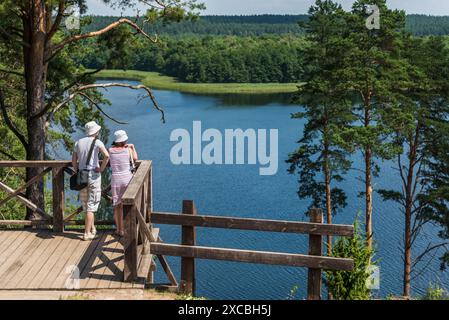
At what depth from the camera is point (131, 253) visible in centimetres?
743

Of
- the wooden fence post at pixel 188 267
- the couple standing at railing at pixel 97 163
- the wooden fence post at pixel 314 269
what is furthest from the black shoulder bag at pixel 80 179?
the wooden fence post at pixel 314 269

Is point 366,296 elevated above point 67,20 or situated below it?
below

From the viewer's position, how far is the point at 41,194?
12875mm

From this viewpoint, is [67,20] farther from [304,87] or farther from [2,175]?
[304,87]

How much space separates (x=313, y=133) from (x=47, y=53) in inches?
814

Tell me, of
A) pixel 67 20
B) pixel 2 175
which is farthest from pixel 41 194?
pixel 2 175

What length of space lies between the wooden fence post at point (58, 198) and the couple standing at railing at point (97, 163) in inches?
23.9

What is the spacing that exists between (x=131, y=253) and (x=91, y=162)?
5.31ft

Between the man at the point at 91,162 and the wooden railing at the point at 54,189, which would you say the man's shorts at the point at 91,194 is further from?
the wooden railing at the point at 54,189

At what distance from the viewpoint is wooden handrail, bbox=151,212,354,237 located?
24.8 ft

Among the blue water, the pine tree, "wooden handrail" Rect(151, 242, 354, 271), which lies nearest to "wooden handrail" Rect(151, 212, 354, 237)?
"wooden handrail" Rect(151, 242, 354, 271)

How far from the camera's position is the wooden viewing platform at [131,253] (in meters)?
7.45
